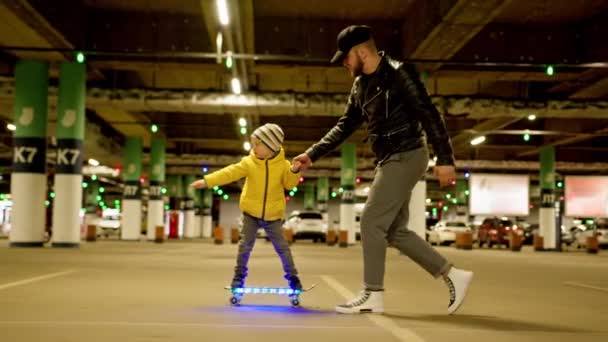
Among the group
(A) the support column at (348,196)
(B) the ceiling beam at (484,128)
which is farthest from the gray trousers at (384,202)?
(A) the support column at (348,196)

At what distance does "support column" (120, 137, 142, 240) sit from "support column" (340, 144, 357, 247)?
10069 millimetres

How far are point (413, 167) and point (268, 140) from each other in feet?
4.20

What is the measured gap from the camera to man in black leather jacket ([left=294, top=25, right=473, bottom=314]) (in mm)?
6164

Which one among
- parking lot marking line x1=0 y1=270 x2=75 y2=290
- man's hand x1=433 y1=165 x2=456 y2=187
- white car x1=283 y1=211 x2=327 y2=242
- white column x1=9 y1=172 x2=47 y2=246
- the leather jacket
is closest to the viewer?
man's hand x1=433 y1=165 x2=456 y2=187

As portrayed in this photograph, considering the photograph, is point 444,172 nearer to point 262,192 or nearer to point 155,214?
point 262,192

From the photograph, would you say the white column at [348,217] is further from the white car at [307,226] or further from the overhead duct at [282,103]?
the overhead duct at [282,103]

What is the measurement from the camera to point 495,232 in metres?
42.9

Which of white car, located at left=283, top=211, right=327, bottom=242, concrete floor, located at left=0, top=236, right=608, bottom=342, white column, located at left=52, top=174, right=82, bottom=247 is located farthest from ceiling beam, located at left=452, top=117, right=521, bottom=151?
concrete floor, located at left=0, top=236, right=608, bottom=342

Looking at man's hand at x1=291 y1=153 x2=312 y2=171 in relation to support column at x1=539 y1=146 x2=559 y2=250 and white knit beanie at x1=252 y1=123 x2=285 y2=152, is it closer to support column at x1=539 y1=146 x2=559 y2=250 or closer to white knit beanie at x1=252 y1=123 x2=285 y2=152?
white knit beanie at x1=252 y1=123 x2=285 y2=152

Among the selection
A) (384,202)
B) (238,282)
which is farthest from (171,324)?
(384,202)

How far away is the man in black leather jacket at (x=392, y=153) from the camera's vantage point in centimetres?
616

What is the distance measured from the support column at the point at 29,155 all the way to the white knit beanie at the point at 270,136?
17462 mm

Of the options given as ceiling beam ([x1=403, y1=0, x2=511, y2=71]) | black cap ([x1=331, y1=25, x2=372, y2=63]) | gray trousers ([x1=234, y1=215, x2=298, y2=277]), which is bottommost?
gray trousers ([x1=234, y1=215, x2=298, y2=277])

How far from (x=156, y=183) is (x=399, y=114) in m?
37.9
